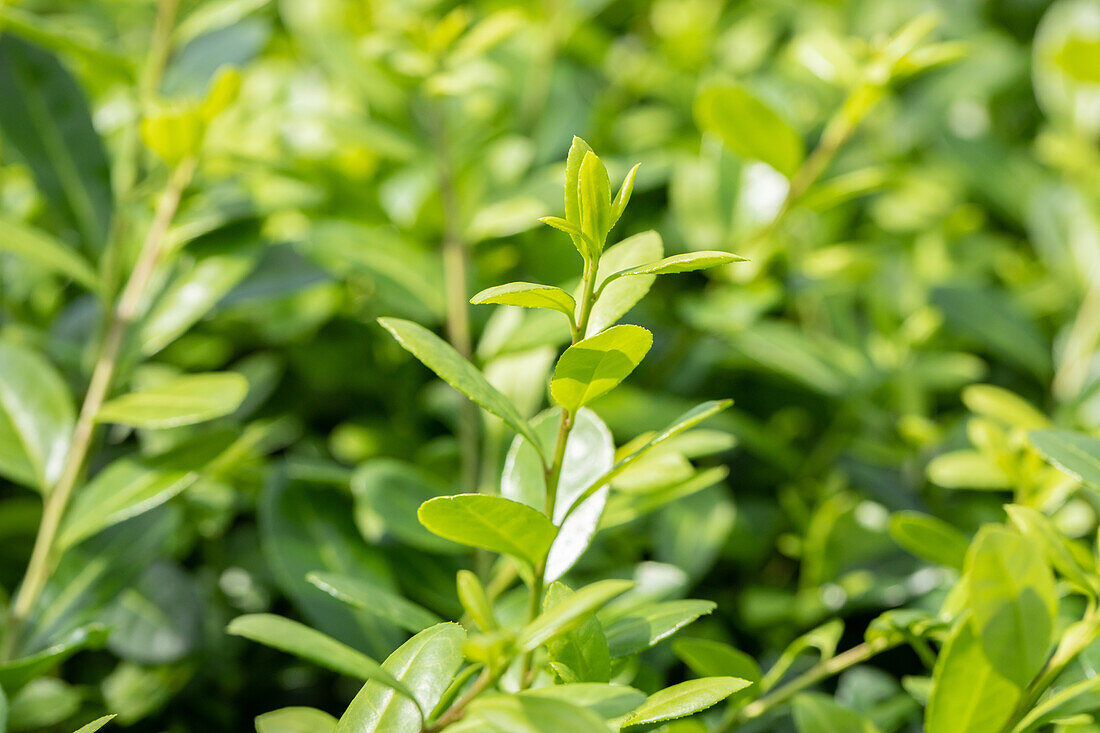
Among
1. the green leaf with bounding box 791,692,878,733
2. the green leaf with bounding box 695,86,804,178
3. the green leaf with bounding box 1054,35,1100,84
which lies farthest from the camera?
the green leaf with bounding box 1054,35,1100,84

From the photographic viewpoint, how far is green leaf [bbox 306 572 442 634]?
1.70ft

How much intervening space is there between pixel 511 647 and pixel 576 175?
0.25 m

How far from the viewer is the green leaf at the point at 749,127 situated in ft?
2.65

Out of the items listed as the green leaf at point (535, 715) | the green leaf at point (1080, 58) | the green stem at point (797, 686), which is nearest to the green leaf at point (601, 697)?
the green leaf at point (535, 715)

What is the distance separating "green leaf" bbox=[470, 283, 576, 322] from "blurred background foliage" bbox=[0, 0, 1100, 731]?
7.4 inches

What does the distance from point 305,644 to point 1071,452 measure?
452 mm

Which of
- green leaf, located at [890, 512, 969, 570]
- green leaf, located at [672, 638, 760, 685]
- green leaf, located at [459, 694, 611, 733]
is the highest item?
green leaf, located at [459, 694, 611, 733]

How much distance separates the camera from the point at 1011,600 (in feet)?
1.54

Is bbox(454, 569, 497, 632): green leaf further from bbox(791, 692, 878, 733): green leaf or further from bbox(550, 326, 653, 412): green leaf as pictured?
bbox(791, 692, 878, 733): green leaf

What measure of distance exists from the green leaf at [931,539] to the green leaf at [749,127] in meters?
0.38

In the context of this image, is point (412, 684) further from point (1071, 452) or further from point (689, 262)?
point (1071, 452)

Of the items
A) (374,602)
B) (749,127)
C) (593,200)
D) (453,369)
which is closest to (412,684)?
(374,602)

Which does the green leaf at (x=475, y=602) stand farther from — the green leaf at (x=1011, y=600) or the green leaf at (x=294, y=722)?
the green leaf at (x=1011, y=600)

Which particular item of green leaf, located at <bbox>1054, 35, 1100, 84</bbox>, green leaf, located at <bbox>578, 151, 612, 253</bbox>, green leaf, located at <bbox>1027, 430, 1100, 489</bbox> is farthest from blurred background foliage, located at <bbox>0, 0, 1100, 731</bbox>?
green leaf, located at <bbox>578, 151, 612, 253</bbox>
